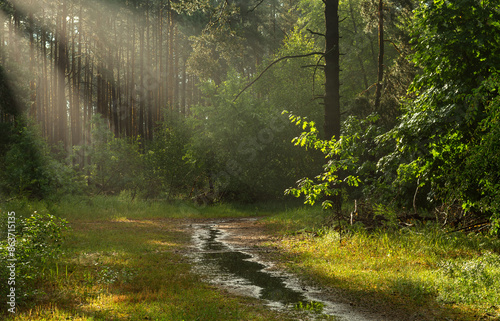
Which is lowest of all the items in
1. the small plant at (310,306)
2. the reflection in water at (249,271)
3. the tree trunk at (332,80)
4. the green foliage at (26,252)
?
the reflection in water at (249,271)

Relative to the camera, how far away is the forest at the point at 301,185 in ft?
20.3

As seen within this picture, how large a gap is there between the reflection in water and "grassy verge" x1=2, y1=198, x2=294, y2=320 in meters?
0.57

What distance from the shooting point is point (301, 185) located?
35.3 feet

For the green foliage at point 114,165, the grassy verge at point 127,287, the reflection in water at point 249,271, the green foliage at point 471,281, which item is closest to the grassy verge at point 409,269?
the green foliage at point 471,281

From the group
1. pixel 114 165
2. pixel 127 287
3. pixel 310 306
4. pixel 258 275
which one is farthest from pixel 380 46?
pixel 114 165

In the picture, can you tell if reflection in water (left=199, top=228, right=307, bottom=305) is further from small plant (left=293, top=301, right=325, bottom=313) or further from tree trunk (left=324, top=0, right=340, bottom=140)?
tree trunk (left=324, top=0, right=340, bottom=140)

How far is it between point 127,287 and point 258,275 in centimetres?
251

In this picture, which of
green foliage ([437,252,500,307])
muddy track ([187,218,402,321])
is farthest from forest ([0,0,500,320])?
muddy track ([187,218,402,321])

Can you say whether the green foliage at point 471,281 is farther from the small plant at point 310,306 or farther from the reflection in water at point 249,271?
the reflection in water at point 249,271

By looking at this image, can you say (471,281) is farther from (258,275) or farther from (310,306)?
(258,275)

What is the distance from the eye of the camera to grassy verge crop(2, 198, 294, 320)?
5371 millimetres

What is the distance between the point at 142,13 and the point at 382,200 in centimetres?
3247

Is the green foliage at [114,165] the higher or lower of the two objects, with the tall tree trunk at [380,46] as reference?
lower

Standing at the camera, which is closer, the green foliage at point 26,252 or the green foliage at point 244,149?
the green foliage at point 26,252
